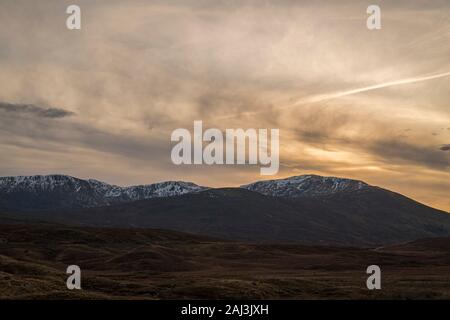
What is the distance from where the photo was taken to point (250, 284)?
183 feet

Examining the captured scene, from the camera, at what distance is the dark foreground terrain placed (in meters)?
51.6

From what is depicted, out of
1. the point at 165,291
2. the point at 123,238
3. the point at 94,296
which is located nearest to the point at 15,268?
the point at 165,291

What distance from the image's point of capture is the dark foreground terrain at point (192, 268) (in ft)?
169

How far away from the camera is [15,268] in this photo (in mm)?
67375

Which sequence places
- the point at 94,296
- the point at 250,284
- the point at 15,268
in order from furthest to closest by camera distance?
1. the point at 15,268
2. the point at 250,284
3. the point at 94,296

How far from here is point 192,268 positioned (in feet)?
325

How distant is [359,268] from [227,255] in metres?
39.5
